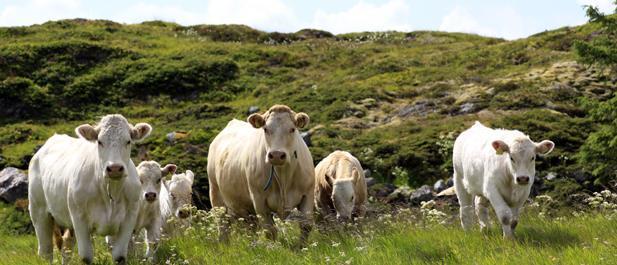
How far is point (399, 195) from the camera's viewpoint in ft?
74.8

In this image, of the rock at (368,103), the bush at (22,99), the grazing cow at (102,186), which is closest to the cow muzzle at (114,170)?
the grazing cow at (102,186)

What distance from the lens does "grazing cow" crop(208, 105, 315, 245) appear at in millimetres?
11797

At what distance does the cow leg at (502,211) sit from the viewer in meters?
10.5

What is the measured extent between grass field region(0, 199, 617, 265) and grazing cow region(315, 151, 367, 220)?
2.57 metres

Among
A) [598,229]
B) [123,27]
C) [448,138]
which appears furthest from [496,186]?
[123,27]

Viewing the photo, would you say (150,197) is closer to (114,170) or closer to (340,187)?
(114,170)

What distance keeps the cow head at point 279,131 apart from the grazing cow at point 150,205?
1961mm

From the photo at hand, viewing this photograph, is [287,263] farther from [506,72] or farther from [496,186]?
[506,72]

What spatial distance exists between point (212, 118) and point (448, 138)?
14.7 metres

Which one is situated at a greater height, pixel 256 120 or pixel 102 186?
pixel 256 120

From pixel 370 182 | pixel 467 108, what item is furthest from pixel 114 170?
pixel 467 108

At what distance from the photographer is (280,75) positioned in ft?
159

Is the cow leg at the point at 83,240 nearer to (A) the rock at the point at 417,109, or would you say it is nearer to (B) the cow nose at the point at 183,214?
(B) the cow nose at the point at 183,214

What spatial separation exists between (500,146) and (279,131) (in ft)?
10.2
